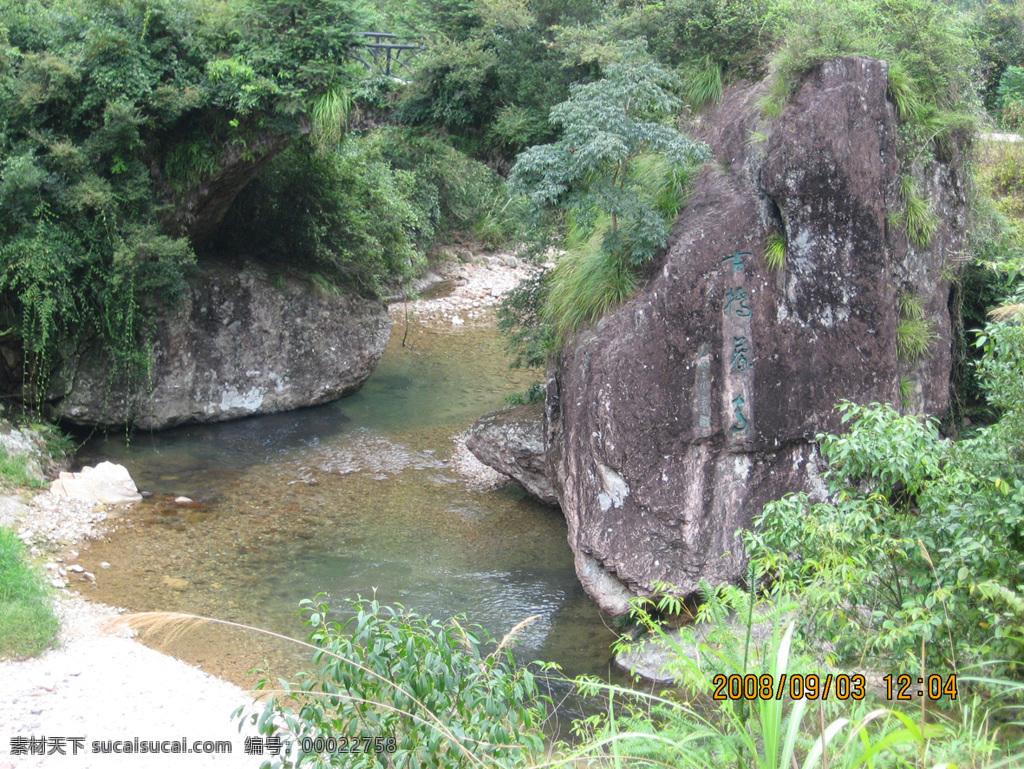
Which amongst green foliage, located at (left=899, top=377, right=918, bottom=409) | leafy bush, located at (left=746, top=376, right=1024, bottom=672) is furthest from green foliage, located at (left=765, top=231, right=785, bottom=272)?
leafy bush, located at (left=746, top=376, right=1024, bottom=672)

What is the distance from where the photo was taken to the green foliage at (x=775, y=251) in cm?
810

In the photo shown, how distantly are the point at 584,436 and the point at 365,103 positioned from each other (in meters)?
6.56

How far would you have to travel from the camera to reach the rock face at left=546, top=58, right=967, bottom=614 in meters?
8.02

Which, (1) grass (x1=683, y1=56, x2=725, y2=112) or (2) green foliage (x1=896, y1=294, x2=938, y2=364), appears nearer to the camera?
(2) green foliage (x1=896, y1=294, x2=938, y2=364)

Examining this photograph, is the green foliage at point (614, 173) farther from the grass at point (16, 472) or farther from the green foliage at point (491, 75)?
the grass at point (16, 472)

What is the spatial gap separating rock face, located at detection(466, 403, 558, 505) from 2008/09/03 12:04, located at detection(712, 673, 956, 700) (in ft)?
22.2

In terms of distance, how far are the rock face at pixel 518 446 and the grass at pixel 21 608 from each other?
206 inches

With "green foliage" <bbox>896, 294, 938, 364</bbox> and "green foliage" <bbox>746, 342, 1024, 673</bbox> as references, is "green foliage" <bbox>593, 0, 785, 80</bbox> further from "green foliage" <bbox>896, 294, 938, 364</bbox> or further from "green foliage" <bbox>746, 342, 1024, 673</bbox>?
"green foliage" <bbox>746, 342, 1024, 673</bbox>

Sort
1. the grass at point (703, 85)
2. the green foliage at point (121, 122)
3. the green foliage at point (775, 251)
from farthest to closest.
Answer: the green foliage at point (121, 122)
the grass at point (703, 85)
the green foliage at point (775, 251)

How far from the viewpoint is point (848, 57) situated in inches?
323

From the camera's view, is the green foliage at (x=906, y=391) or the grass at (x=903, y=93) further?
the grass at (x=903, y=93)

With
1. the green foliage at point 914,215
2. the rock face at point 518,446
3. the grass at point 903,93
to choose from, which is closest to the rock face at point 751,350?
the green foliage at point 914,215

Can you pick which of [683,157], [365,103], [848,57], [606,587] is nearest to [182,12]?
[365,103]

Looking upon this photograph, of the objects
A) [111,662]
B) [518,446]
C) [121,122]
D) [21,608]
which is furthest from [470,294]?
[111,662]
